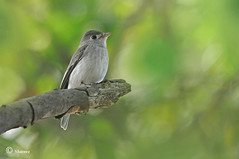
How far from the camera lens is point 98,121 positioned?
3336mm

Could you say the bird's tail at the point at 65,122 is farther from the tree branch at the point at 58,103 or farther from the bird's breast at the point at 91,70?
the tree branch at the point at 58,103

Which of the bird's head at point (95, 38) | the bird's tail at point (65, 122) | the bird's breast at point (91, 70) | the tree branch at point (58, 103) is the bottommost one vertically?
the tree branch at point (58, 103)

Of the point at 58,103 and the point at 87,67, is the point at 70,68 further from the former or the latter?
the point at 58,103

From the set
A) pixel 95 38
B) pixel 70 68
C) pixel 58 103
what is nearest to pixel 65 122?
pixel 70 68

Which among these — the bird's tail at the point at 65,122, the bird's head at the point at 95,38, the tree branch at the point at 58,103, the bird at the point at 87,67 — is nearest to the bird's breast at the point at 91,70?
the bird at the point at 87,67

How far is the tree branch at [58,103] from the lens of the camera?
60.5 inches

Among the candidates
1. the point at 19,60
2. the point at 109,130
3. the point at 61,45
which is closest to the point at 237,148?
the point at 109,130

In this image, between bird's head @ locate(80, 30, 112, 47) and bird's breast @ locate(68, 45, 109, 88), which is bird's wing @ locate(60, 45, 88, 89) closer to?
bird's breast @ locate(68, 45, 109, 88)

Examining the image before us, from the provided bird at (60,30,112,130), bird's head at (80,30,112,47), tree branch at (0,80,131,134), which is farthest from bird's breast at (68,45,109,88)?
tree branch at (0,80,131,134)

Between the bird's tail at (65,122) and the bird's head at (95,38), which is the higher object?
the bird's head at (95,38)

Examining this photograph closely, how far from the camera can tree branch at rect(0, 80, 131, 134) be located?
1537 millimetres

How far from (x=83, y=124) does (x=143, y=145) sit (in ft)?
2.00

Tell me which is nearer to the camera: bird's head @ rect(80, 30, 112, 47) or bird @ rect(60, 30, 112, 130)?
bird @ rect(60, 30, 112, 130)

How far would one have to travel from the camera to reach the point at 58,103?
192 centimetres
